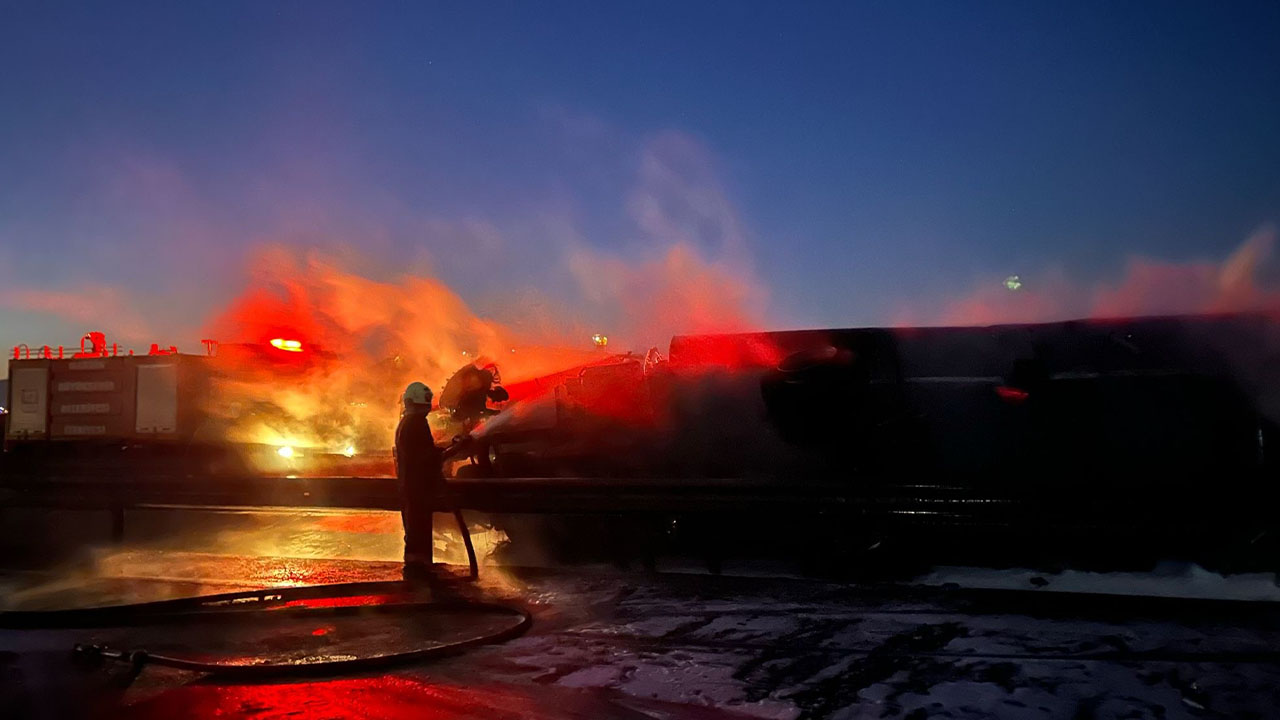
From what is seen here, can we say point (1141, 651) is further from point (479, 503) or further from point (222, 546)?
point (222, 546)

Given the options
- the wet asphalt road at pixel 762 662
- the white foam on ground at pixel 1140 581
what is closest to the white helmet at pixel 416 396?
the wet asphalt road at pixel 762 662

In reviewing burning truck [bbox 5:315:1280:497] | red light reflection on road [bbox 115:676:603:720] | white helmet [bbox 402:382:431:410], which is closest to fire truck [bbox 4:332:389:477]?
burning truck [bbox 5:315:1280:497]

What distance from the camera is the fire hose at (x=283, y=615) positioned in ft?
14.3

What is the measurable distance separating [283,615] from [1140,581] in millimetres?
5920

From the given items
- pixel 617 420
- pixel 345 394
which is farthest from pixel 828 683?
pixel 345 394

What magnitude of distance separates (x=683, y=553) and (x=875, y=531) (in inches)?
62.2

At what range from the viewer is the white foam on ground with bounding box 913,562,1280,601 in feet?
18.7

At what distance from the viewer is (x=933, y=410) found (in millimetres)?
7176

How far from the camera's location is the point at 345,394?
1434 cm

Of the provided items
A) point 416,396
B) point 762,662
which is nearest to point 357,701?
point 762,662

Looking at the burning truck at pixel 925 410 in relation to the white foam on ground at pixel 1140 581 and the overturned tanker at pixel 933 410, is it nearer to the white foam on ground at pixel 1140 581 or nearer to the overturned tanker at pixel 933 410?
the overturned tanker at pixel 933 410

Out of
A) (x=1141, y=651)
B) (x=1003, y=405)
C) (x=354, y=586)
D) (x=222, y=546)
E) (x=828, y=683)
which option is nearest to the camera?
(x=828, y=683)

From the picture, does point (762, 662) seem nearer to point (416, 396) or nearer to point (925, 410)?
point (925, 410)

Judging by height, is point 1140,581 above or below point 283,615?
below
